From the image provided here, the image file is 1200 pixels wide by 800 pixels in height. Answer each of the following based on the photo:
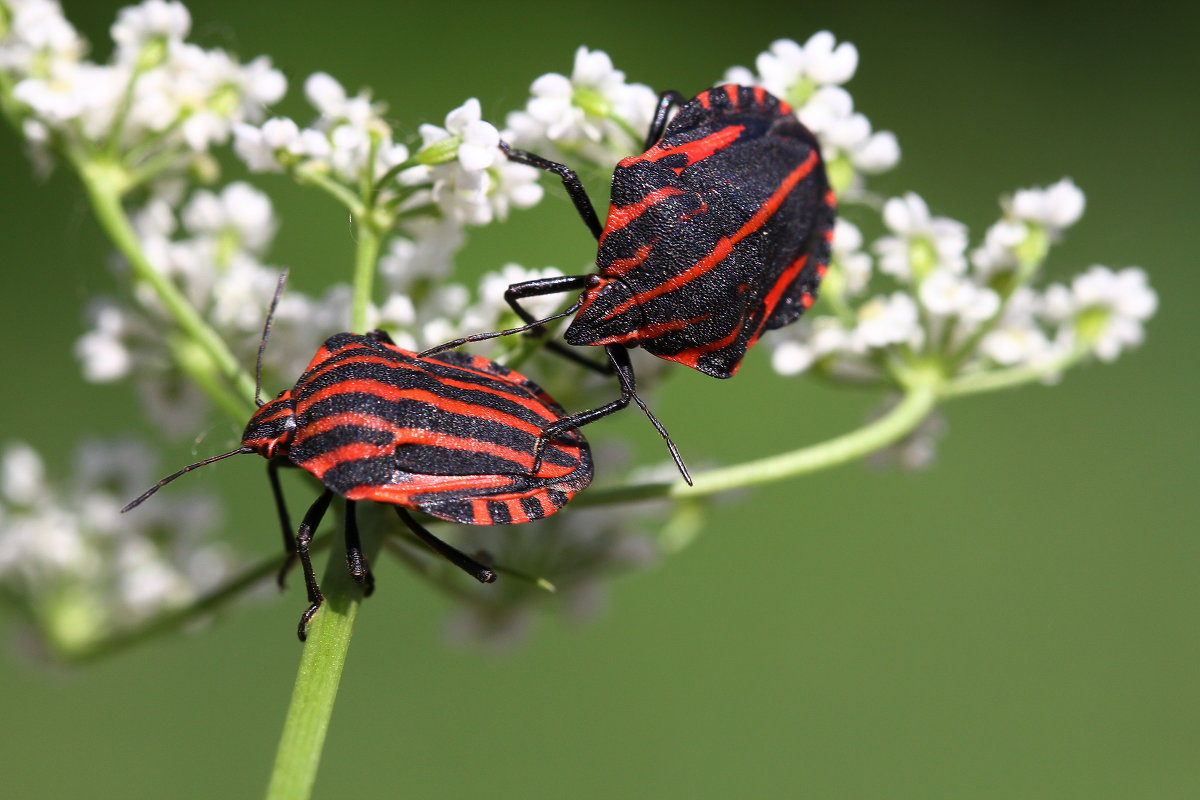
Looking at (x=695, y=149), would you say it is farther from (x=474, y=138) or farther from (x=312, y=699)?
(x=312, y=699)

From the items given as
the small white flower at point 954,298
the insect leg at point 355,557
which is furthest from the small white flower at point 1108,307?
the insect leg at point 355,557

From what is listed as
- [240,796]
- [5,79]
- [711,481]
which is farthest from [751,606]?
[5,79]

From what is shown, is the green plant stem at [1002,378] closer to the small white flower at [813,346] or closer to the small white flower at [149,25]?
the small white flower at [813,346]

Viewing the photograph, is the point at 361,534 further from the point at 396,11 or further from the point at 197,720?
the point at 396,11

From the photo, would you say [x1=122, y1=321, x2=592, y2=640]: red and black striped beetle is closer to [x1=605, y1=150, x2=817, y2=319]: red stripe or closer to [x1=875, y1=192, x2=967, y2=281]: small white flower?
[x1=605, y1=150, x2=817, y2=319]: red stripe

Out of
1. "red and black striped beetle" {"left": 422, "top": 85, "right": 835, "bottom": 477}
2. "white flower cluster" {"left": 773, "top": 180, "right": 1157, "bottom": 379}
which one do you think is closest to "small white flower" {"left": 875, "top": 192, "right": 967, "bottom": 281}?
"white flower cluster" {"left": 773, "top": 180, "right": 1157, "bottom": 379}

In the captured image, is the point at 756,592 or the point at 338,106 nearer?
the point at 338,106

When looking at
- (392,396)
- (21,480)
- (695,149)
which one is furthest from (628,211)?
(21,480)
